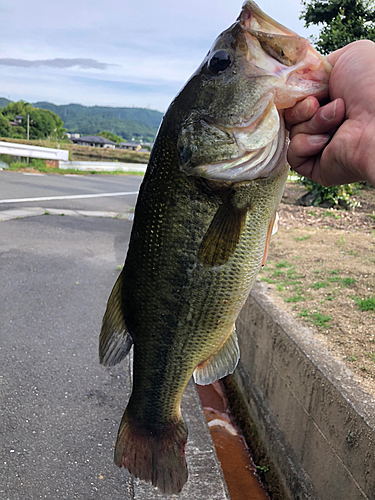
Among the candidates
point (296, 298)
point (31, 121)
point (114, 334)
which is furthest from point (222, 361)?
point (31, 121)

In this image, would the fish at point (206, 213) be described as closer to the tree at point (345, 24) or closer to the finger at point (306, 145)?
the finger at point (306, 145)

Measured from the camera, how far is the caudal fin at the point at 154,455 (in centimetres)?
192

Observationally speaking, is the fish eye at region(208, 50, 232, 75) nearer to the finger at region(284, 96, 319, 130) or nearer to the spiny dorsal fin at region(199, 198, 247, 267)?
the finger at region(284, 96, 319, 130)

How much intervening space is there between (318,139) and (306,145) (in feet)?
0.15

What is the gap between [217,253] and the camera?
1.68 metres

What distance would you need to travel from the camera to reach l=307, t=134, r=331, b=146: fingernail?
1.63m

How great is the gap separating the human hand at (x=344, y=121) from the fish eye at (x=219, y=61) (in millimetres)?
283

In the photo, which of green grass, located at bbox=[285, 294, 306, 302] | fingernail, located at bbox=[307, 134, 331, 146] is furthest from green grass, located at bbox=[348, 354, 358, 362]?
fingernail, located at bbox=[307, 134, 331, 146]

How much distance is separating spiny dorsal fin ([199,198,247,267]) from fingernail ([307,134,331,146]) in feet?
1.13

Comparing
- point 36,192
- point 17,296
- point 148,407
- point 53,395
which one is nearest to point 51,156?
point 36,192

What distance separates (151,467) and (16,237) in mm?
6183

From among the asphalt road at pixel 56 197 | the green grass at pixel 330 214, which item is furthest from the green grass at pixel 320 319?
the asphalt road at pixel 56 197

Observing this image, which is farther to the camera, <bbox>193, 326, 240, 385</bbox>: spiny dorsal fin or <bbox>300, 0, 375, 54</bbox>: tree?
<bbox>300, 0, 375, 54</bbox>: tree

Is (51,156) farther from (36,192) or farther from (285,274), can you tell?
(285,274)
